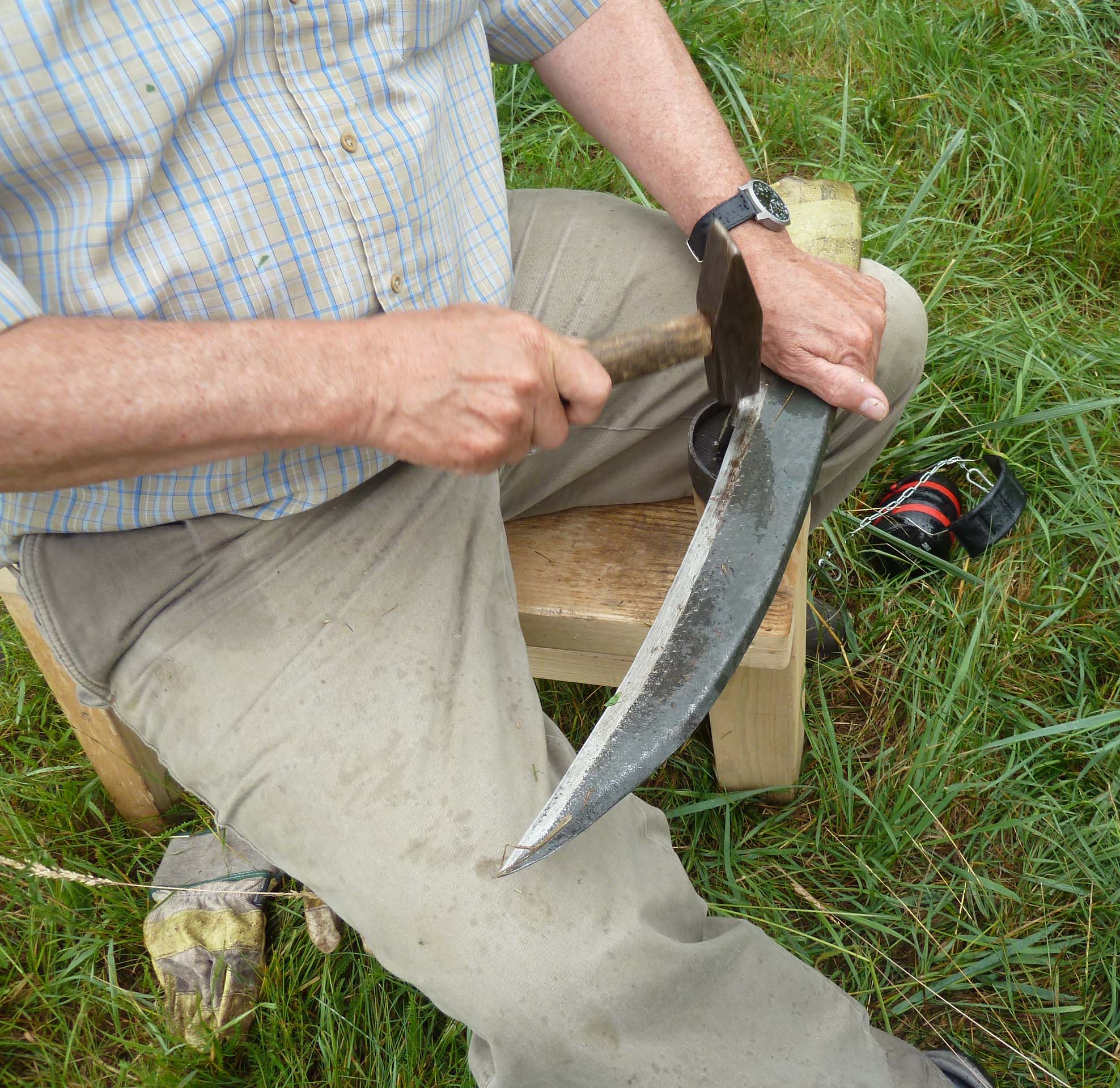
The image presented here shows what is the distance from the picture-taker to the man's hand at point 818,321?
170cm

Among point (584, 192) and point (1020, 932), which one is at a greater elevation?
point (584, 192)

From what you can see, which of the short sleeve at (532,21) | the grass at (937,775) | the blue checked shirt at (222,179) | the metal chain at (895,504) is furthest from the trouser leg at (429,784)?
the metal chain at (895,504)

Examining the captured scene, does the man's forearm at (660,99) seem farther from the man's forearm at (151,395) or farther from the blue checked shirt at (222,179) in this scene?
the man's forearm at (151,395)

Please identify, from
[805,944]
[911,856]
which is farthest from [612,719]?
[911,856]

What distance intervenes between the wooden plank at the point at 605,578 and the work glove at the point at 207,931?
0.80 m

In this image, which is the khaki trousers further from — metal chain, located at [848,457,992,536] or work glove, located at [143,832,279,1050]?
metal chain, located at [848,457,992,536]

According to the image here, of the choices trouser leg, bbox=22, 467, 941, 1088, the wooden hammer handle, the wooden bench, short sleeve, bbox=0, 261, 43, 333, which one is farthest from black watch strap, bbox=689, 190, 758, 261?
short sleeve, bbox=0, 261, 43, 333

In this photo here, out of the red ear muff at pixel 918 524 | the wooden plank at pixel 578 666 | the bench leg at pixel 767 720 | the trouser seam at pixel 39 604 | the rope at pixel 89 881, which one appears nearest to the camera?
the trouser seam at pixel 39 604

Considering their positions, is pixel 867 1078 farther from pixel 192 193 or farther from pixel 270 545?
pixel 192 193

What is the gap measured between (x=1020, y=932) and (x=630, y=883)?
996 mm

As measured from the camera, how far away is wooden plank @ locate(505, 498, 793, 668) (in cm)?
172

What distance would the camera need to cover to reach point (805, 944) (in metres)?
2.00

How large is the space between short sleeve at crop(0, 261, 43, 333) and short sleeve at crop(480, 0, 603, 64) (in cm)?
107

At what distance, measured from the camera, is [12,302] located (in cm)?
117
